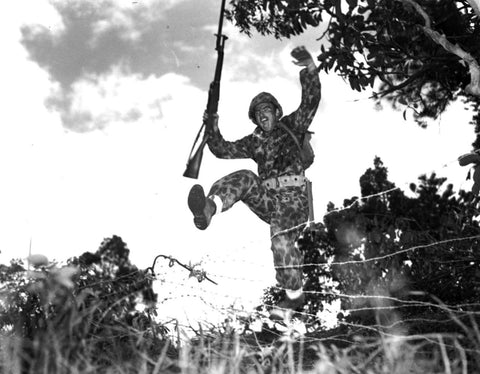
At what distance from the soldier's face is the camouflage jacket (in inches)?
2.0

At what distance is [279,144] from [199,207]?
1.01m

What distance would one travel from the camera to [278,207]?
597 cm

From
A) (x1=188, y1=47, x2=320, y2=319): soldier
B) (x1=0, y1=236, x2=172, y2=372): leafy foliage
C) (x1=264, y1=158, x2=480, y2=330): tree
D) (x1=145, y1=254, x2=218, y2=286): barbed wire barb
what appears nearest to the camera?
(x1=0, y1=236, x2=172, y2=372): leafy foliage

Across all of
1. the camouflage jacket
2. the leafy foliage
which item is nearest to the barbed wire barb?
the leafy foliage

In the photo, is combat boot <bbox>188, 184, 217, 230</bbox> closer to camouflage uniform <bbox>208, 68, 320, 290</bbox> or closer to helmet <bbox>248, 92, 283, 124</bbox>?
camouflage uniform <bbox>208, 68, 320, 290</bbox>

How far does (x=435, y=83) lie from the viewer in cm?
880

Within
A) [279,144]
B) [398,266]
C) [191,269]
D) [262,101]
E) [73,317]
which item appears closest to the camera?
[73,317]

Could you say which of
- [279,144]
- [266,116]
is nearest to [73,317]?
[279,144]

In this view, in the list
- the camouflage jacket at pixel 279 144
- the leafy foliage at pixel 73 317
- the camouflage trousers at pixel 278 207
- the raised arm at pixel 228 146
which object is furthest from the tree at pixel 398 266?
the leafy foliage at pixel 73 317

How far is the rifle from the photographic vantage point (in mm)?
5957

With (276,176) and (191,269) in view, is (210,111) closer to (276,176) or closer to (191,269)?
(276,176)

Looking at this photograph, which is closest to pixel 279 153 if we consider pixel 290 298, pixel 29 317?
pixel 290 298

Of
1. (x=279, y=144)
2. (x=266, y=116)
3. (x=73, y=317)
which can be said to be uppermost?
(x=266, y=116)

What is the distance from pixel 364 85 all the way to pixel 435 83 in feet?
6.85
